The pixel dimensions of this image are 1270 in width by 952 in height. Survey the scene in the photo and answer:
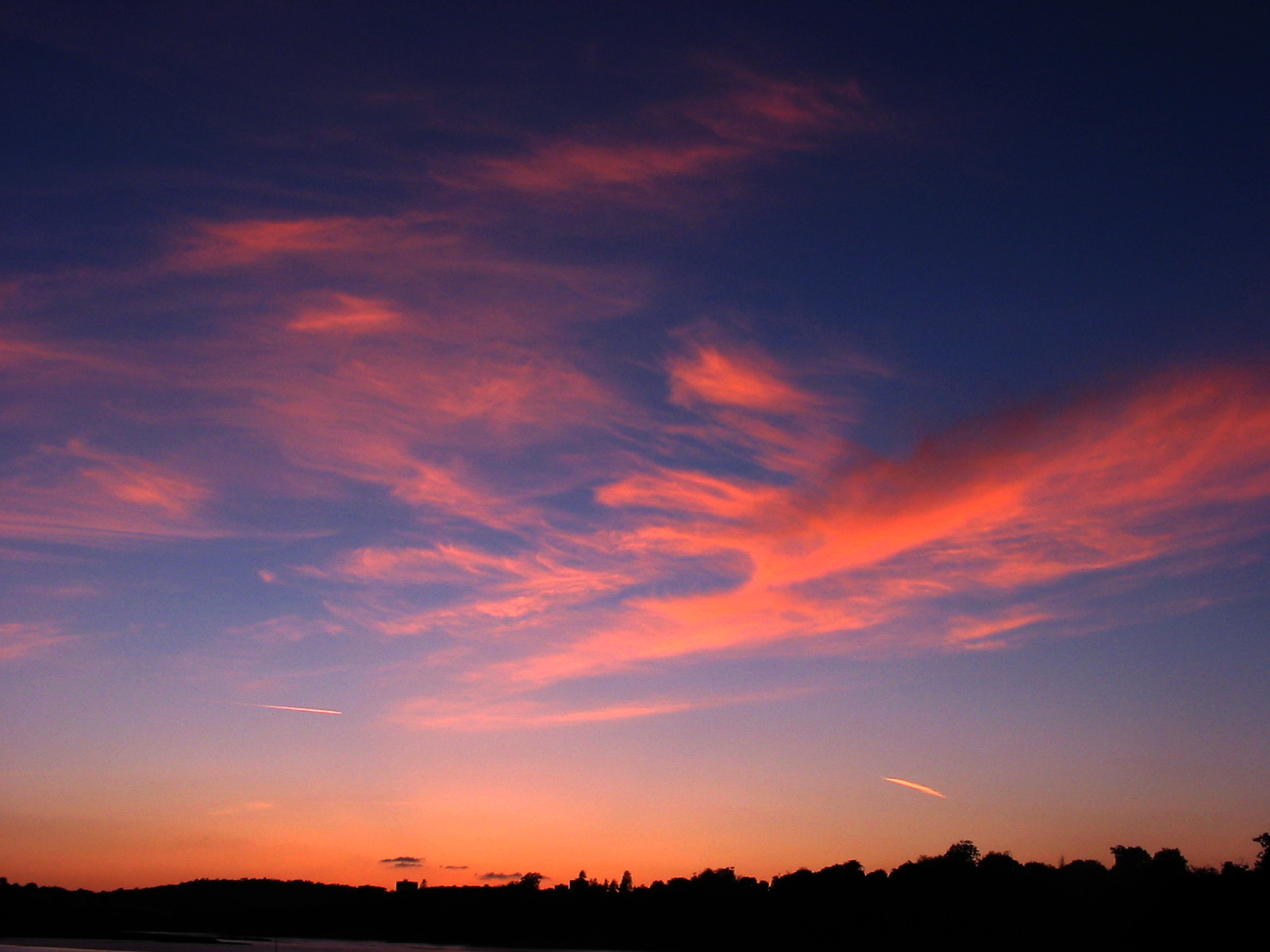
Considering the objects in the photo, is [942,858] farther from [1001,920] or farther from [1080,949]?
[1080,949]

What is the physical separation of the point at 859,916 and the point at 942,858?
18097 millimetres

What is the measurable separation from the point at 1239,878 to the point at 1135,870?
Answer: 6986cm

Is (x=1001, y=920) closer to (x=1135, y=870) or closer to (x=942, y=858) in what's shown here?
(x=942, y=858)

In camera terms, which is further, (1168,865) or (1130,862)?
(1130,862)

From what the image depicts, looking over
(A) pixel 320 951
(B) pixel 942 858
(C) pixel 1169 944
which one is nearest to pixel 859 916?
(B) pixel 942 858

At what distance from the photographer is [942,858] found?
179000 millimetres

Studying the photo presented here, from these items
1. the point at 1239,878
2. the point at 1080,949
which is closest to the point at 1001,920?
the point at 1080,949

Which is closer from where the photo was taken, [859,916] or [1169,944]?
[1169,944]

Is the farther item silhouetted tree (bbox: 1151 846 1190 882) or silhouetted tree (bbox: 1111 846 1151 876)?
silhouetted tree (bbox: 1111 846 1151 876)

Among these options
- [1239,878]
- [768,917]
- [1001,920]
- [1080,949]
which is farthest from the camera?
[768,917]

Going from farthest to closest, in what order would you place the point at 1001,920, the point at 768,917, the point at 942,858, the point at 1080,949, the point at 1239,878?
the point at 768,917
the point at 942,858
the point at 1001,920
the point at 1080,949
the point at 1239,878

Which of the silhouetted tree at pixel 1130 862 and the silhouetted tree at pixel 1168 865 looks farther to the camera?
the silhouetted tree at pixel 1130 862

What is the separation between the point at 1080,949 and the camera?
150 m

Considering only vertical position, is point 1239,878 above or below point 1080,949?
above
